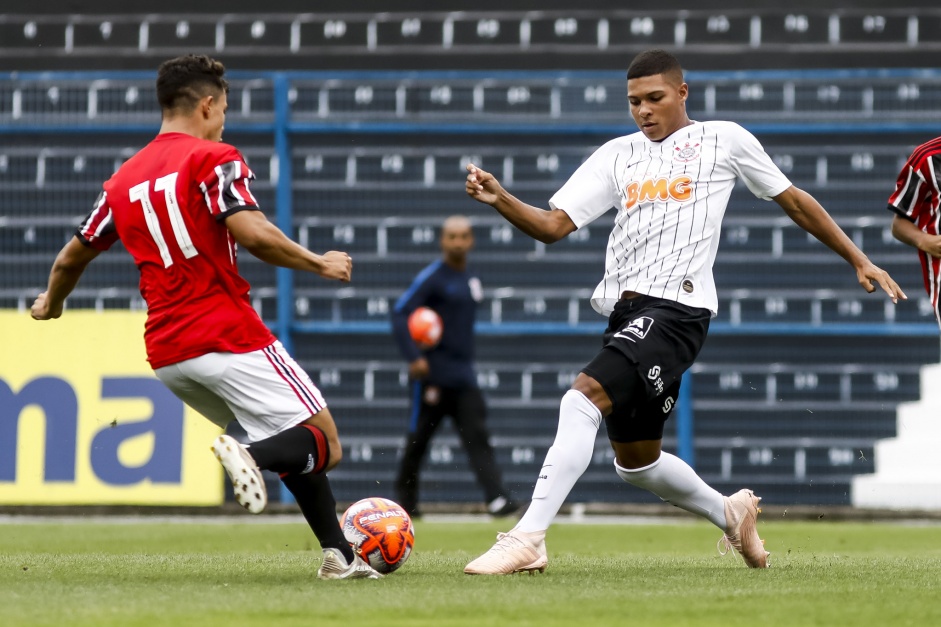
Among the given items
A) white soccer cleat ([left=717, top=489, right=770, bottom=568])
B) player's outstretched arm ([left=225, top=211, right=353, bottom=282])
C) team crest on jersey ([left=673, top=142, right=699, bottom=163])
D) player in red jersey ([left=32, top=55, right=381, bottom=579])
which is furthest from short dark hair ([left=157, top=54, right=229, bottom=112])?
white soccer cleat ([left=717, top=489, right=770, bottom=568])

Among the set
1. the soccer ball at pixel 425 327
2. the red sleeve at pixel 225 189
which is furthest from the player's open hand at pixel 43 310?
the soccer ball at pixel 425 327

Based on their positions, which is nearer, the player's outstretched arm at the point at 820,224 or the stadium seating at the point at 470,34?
the player's outstretched arm at the point at 820,224

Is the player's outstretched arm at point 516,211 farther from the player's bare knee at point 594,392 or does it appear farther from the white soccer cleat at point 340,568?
the white soccer cleat at point 340,568

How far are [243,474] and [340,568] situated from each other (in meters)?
0.81

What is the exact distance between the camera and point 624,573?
6312mm

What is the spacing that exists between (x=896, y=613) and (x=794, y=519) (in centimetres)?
691

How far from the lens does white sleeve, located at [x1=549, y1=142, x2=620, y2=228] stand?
655 centimetres

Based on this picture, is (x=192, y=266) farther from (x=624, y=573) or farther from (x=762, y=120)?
(x=762, y=120)

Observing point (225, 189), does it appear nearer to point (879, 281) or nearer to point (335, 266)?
point (335, 266)

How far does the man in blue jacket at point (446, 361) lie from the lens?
11.3 metres

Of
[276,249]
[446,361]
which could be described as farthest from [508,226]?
[276,249]

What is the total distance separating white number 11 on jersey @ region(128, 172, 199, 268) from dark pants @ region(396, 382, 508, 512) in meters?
5.64

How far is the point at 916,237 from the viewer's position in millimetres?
6645

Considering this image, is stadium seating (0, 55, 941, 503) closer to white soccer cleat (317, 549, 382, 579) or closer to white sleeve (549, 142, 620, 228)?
white sleeve (549, 142, 620, 228)
